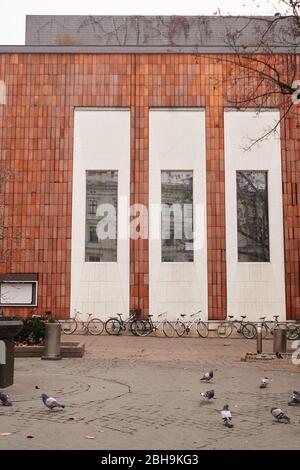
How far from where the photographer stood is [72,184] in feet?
85.9

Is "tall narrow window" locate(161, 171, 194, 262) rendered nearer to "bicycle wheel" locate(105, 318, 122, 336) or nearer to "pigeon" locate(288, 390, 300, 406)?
"bicycle wheel" locate(105, 318, 122, 336)

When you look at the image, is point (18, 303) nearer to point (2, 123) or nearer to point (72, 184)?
point (72, 184)

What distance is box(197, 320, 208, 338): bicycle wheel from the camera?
24.7 metres

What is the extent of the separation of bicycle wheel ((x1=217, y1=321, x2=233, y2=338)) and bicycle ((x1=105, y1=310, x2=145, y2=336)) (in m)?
3.34

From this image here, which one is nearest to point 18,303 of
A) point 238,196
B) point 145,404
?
point 238,196

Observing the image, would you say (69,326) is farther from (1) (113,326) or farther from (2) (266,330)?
(2) (266,330)

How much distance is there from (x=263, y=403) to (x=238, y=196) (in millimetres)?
17989

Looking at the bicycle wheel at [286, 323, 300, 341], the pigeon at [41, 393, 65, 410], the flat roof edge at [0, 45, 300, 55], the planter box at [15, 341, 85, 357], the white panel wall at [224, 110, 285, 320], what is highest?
the flat roof edge at [0, 45, 300, 55]

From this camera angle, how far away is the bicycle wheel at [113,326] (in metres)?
24.8

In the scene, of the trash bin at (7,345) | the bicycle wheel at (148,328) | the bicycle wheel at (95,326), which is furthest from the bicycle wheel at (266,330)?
the trash bin at (7,345)

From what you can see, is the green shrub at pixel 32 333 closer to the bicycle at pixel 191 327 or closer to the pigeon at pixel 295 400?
the pigeon at pixel 295 400

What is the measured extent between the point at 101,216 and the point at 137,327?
5284mm

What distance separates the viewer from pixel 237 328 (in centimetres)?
2480

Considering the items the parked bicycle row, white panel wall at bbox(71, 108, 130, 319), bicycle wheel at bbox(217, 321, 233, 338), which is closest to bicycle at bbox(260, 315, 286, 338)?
the parked bicycle row
